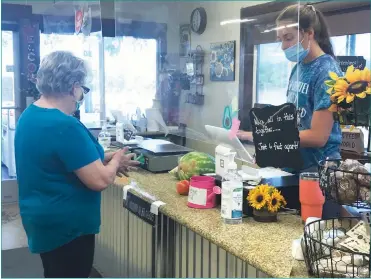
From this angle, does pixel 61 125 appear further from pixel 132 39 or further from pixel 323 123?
pixel 132 39

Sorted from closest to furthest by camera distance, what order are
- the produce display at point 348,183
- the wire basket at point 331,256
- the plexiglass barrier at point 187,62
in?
the wire basket at point 331,256
the produce display at point 348,183
the plexiglass barrier at point 187,62

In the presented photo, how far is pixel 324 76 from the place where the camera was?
6.10 ft

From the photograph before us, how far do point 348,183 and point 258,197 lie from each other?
0.47 meters

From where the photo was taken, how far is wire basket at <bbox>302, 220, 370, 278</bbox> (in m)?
1.10

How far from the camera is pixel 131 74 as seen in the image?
156 inches

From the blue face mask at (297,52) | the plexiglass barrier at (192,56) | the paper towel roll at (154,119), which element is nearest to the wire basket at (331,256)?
the blue face mask at (297,52)

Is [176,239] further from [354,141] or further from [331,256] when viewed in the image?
[354,141]

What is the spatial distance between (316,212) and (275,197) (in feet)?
0.49

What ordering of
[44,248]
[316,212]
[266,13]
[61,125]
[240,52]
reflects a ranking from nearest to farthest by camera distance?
[316,212] → [61,125] → [44,248] → [266,13] → [240,52]

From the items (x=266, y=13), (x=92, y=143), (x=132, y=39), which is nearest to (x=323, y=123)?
(x=92, y=143)

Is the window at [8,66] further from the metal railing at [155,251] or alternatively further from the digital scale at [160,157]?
the digital scale at [160,157]

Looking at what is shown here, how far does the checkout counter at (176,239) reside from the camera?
1410mm

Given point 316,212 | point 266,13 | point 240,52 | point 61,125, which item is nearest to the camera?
point 316,212

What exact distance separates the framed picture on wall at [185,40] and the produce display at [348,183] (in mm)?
2577
